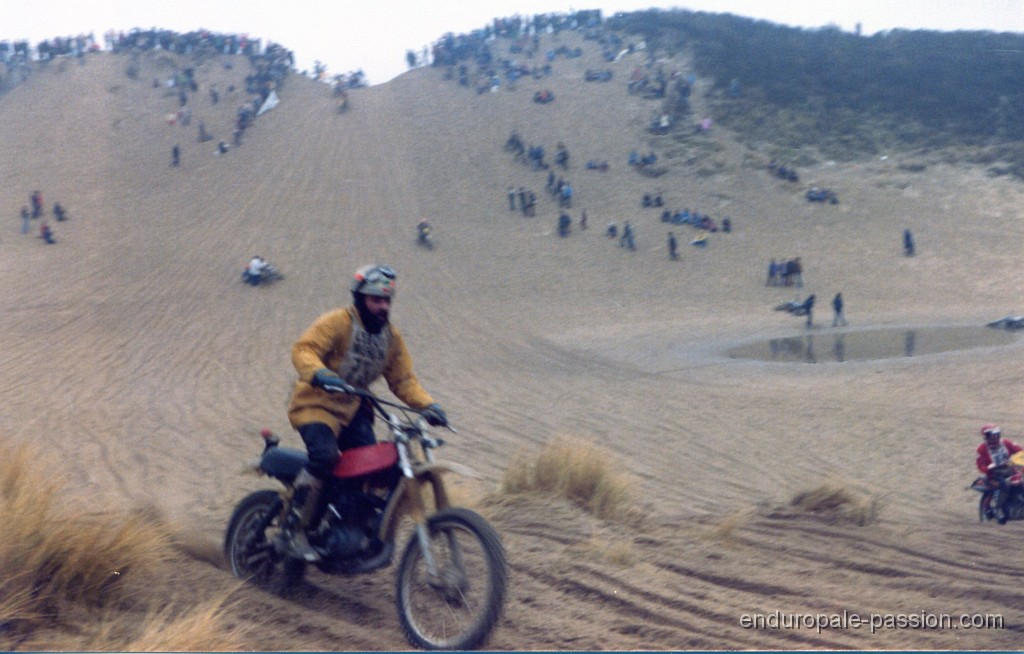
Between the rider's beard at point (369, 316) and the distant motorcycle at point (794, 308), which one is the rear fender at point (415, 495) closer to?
the rider's beard at point (369, 316)

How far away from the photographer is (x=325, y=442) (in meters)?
4.95

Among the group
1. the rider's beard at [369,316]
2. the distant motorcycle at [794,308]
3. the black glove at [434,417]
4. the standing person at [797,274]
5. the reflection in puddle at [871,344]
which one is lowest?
the reflection in puddle at [871,344]

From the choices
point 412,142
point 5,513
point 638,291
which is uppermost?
point 412,142

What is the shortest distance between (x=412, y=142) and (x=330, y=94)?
21.9 feet

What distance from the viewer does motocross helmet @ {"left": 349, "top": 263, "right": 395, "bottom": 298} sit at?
498cm

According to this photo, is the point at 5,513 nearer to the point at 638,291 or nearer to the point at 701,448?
the point at 701,448

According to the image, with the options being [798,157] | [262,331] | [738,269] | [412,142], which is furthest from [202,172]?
[798,157]

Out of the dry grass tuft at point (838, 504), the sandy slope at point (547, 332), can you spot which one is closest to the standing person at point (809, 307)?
the sandy slope at point (547, 332)

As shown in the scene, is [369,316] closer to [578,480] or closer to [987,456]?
[578,480]

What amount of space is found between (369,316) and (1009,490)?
636 centimetres

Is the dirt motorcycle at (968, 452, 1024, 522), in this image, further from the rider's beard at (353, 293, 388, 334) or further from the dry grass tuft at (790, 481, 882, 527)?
the rider's beard at (353, 293, 388, 334)

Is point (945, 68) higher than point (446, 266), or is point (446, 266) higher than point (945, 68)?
point (945, 68)

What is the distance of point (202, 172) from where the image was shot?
37.8 meters

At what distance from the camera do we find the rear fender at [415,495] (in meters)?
4.61
